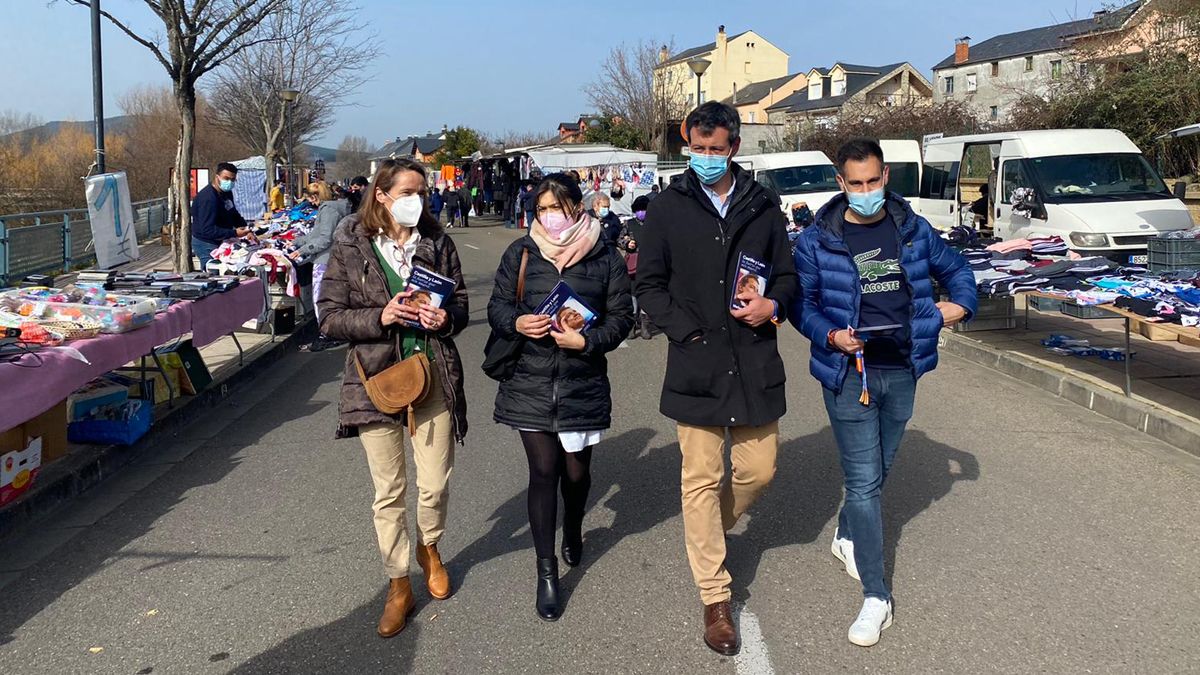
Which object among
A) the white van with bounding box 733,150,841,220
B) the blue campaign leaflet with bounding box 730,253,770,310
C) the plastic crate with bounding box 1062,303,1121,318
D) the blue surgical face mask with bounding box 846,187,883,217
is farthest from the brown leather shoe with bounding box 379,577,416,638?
the white van with bounding box 733,150,841,220

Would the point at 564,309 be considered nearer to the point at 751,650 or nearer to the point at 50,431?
the point at 751,650

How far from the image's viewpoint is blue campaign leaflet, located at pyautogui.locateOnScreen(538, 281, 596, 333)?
4098mm

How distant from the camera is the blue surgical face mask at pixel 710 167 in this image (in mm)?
3982

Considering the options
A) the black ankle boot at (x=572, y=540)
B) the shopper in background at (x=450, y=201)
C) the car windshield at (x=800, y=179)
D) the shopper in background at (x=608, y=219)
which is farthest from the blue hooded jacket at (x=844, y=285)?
the shopper in background at (x=450, y=201)

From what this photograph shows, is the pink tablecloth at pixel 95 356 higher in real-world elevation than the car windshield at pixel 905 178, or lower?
lower

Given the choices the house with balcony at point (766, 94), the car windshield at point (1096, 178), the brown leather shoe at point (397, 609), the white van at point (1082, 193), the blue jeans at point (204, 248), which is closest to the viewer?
the brown leather shoe at point (397, 609)

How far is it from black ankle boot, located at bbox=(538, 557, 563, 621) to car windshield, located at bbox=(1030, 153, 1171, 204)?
11.8 metres

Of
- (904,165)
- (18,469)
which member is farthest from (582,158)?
(18,469)

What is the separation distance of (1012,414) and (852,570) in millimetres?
4086

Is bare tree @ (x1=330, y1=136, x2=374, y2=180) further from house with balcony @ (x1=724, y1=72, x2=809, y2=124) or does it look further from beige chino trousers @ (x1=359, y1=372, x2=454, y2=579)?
beige chino trousers @ (x1=359, y1=372, x2=454, y2=579)

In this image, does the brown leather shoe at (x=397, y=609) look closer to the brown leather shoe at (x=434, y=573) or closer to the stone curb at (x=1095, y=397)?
the brown leather shoe at (x=434, y=573)

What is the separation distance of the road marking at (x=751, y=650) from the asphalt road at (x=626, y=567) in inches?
0.5

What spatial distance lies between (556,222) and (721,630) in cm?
183

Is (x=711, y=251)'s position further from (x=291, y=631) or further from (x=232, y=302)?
(x=232, y=302)
